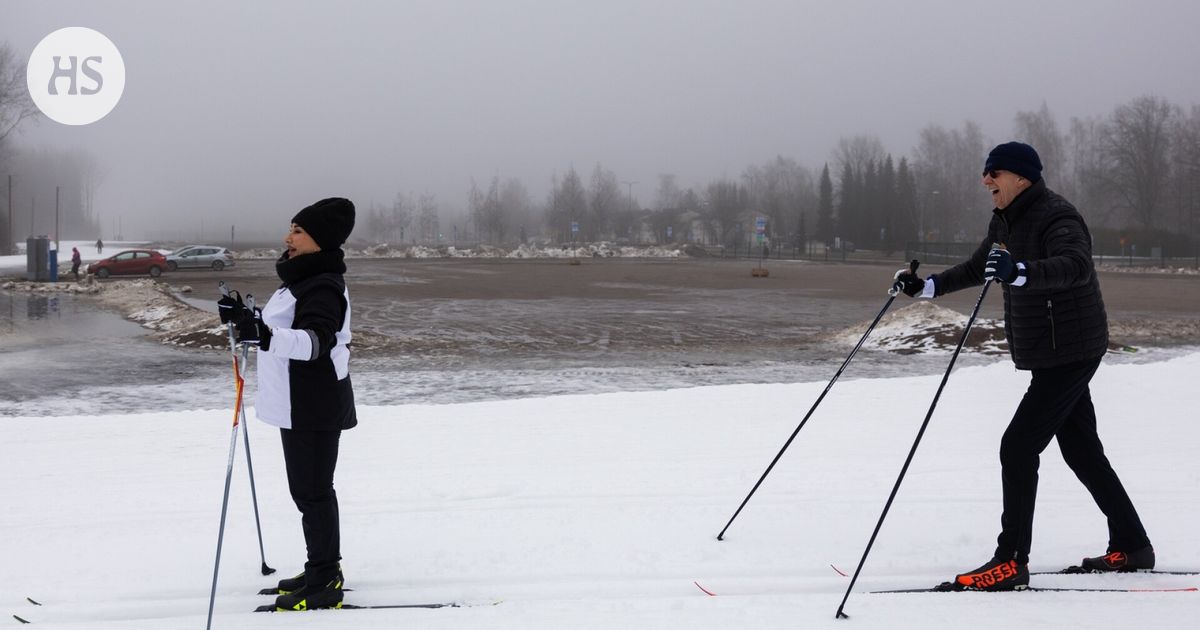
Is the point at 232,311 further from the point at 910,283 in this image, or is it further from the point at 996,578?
the point at 996,578

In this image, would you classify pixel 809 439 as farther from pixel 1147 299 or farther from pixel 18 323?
pixel 1147 299

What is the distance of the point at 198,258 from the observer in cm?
4447

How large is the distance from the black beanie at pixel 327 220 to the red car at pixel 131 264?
4004cm

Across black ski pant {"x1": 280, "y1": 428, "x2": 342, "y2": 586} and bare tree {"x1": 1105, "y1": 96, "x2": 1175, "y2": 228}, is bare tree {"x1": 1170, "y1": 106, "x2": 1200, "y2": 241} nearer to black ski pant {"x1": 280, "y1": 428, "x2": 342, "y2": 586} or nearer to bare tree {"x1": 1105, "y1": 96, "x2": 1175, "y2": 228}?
bare tree {"x1": 1105, "y1": 96, "x2": 1175, "y2": 228}

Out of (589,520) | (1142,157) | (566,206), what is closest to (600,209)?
(566,206)

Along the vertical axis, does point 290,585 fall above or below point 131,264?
below

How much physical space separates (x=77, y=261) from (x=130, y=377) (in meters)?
29.8

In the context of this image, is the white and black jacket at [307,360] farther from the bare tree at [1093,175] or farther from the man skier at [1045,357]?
the bare tree at [1093,175]

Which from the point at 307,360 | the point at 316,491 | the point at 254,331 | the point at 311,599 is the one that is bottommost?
the point at 311,599

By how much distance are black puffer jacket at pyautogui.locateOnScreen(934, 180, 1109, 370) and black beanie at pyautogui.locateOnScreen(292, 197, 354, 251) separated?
2.88 metres

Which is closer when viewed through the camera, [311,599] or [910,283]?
[311,599]

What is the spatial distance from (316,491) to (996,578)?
300cm

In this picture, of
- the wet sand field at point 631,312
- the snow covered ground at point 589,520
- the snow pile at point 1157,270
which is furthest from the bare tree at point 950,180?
the snow covered ground at point 589,520

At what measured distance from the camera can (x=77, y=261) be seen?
126 ft
